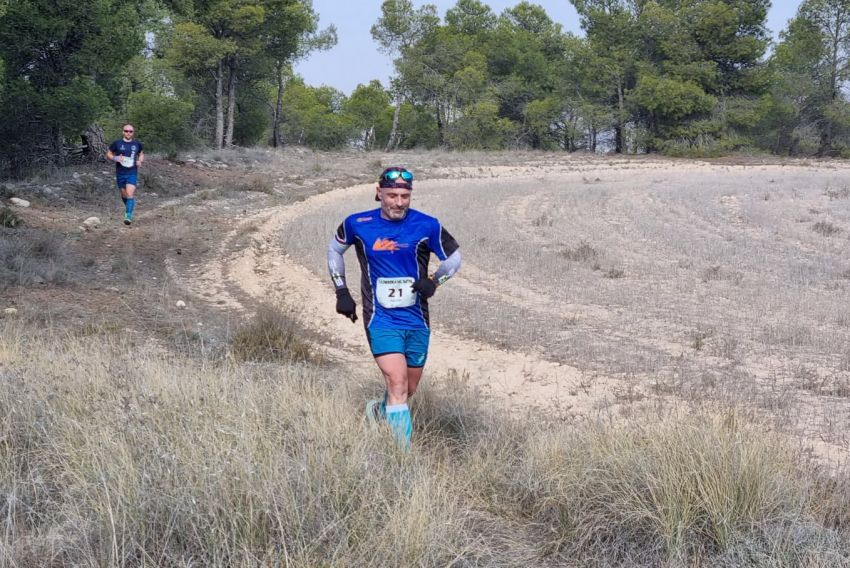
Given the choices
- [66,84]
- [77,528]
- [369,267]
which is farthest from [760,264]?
[66,84]

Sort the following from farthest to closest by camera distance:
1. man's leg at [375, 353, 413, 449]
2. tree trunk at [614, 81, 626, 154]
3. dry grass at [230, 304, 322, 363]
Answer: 1. tree trunk at [614, 81, 626, 154]
2. dry grass at [230, 304, 322, 363]
3. man's leg at [375, 353, 413, 449]

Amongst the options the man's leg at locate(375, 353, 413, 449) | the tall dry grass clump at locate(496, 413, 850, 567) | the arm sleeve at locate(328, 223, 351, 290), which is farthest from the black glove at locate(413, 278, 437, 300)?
the tall dry grass clump at locate(496, 413, 850, 567)

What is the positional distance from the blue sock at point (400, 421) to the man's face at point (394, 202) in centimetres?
124

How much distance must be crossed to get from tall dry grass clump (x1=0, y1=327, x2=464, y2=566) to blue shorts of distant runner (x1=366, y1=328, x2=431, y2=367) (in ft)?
1.51

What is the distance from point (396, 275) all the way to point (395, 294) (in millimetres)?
128

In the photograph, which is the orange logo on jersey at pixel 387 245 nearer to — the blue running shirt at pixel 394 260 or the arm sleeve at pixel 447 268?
the blue running shirt at pixel 394 260

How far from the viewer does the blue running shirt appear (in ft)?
16.4

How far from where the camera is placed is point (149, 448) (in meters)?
3.84

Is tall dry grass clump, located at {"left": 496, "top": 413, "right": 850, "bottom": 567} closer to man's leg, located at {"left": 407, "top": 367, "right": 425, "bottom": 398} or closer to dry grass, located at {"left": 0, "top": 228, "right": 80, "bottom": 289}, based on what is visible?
man's leg, located at {"left": 407, "top": 367, "right": 425, "bottom": 398}

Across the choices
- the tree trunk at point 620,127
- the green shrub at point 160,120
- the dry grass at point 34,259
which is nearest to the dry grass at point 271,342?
the dry grass at point 34,259

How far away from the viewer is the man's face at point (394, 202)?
4957 mm

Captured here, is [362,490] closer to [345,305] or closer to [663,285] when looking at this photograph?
[345,305]

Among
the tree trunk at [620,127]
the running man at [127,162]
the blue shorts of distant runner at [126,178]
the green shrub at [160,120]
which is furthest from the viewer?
the tree trunk at [620,127]

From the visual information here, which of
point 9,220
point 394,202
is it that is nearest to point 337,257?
point 394,202
